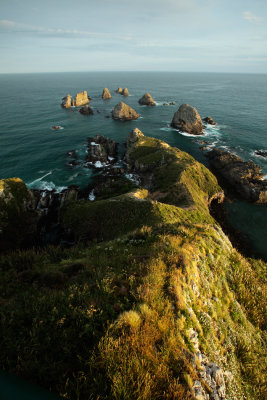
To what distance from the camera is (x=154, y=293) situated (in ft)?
22.7

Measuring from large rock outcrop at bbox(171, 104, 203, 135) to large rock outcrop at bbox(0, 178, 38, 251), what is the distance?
72677 mm

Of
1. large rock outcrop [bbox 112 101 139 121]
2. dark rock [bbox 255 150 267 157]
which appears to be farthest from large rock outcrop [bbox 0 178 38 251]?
large rock outcrop [bbox 112 101 139 121]

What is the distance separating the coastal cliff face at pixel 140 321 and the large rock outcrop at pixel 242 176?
38.2m

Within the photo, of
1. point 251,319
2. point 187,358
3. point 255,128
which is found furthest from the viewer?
point 255,128

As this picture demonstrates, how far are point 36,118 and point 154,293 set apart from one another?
11687 cm

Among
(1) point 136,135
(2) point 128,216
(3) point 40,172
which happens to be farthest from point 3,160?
(2) point 128,216

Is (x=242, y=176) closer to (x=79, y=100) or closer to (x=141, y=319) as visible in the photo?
(x=141, y=319)

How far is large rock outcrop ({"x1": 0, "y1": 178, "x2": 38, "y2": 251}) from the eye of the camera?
1201 inches

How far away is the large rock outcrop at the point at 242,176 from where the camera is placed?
4581 cm

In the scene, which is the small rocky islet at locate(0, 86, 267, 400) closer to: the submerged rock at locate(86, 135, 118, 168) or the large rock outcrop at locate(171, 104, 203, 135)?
the submerged rock at locate(86, 135, 118, 168)

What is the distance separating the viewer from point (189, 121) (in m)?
82.9

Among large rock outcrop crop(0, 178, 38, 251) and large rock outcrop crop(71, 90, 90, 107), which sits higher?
large rock outcrop crop(71, 90, 90, 107)

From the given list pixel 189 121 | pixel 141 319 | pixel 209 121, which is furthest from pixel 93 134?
pixel 141 319

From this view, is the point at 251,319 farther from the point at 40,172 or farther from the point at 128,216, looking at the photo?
the point at 40,172
